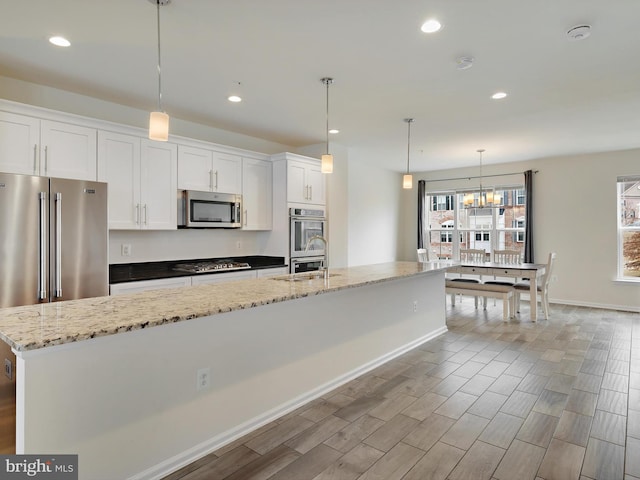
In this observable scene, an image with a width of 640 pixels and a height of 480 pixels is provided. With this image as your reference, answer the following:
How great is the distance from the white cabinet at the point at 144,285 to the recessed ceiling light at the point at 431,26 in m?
3.10

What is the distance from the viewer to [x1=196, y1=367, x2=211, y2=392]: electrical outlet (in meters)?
2.06

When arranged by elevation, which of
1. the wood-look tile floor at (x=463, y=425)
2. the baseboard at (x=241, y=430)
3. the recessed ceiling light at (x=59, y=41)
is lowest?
the wood-look tile floor at (x=463, y=425)

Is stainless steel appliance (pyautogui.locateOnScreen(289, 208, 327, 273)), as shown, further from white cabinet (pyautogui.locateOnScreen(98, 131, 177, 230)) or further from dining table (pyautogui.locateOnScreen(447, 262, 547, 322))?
dining table (pyautogui.locateOnScreen(447, 262, 547, 322))

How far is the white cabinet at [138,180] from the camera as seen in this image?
3619 millimetres

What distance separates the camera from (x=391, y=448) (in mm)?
2188

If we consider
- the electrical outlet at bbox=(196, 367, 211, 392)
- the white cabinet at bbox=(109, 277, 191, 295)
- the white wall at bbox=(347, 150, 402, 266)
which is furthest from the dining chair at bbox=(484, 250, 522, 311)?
the electrical outlet at bbox=(196, 367, 211, 392)

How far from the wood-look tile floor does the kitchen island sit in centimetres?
19

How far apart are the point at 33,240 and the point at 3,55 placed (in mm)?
1461

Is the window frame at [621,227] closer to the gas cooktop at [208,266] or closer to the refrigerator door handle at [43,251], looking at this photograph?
Result: the gas cooktop at [208,266]

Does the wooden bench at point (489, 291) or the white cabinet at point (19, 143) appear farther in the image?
the wooden bench at point (489, 291)

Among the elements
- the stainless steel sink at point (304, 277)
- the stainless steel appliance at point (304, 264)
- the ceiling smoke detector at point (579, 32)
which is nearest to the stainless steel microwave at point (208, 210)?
the stainless steel appliance at point (304, 264)

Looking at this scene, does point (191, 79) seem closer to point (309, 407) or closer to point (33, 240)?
point (33, 240)

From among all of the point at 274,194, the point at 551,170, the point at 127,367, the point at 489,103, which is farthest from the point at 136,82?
the point at 551,170

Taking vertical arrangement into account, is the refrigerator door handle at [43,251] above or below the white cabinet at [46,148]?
below
